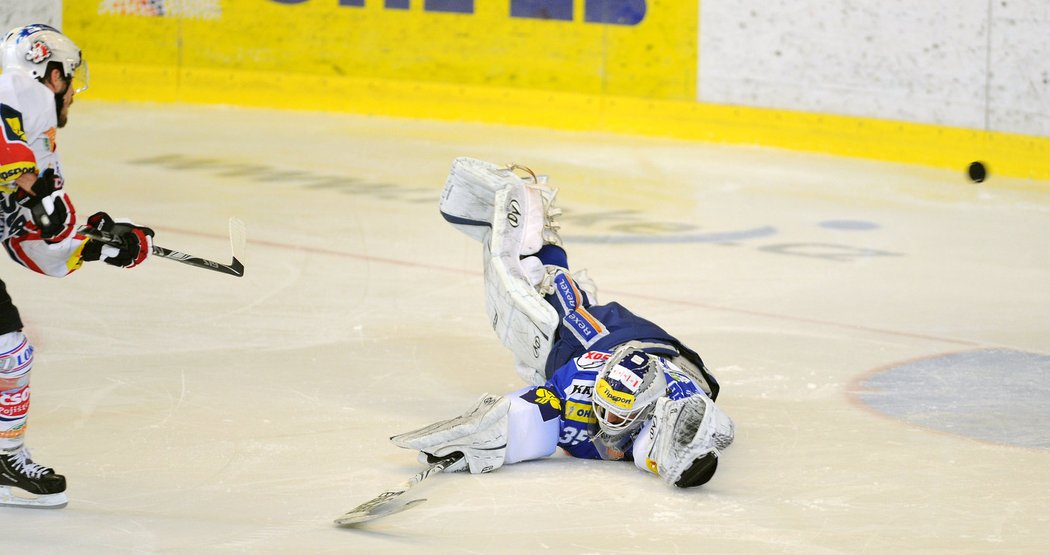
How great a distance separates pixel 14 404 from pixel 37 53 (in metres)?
0.82

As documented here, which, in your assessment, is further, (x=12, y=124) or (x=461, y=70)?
(x=461, y=70)

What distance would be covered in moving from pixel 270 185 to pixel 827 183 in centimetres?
296

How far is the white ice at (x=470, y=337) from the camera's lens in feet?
12.6

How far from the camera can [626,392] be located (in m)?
4.05

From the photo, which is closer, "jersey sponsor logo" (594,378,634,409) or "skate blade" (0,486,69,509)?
"skate blade" (0,486,69,509)

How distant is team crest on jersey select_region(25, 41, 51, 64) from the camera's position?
3.80 metres

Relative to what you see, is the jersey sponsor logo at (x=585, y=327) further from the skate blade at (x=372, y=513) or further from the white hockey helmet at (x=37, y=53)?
the white hockey helmet at (x=37, y=53)

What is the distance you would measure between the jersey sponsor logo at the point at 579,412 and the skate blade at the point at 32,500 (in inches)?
49.4

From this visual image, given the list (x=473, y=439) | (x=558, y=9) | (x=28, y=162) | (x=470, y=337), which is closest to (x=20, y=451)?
(x=28, y=162)

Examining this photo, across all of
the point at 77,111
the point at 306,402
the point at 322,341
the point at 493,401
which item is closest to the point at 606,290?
the point at 322,341

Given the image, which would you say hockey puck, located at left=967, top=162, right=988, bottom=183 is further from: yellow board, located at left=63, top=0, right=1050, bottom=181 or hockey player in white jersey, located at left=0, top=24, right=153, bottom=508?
hockey player in white jersey, located at left=0, top=24, right=153, bottom=508

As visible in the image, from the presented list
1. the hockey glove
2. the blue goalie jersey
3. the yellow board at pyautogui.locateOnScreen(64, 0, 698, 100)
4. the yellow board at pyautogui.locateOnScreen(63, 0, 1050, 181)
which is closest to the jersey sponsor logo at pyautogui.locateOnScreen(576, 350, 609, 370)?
the blue goalie jersey

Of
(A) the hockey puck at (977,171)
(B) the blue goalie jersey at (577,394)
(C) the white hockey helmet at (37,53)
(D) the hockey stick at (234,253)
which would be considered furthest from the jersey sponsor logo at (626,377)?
(A) the hockey puck at (977,171)

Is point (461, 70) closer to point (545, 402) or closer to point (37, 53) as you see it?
point (545, 402)
